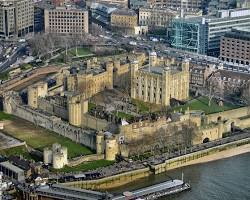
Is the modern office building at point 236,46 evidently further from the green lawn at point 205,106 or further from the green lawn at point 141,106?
the green lawn at point 141,106

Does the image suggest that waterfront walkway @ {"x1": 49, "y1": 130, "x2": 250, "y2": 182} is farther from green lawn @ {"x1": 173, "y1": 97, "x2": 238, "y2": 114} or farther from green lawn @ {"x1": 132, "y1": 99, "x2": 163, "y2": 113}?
green lawn @ {"x1": 132, "y1": 99, "x2": 163, "y2": 113}

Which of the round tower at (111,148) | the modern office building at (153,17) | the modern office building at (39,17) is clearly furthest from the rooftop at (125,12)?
the round tower at (111,148)

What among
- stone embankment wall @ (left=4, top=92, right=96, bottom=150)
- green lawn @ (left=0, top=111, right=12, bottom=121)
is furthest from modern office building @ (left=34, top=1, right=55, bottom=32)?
green lawn @ (left=0, top=111, right=12, bottom=121)

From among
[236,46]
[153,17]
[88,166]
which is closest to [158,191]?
[88,166]

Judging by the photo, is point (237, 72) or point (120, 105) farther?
point (237, 72)

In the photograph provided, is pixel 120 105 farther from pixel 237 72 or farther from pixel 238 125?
pixel 237 72

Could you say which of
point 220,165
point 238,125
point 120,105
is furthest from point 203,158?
point 120,105

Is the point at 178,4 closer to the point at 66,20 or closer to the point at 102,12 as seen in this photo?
the point at 102,12
